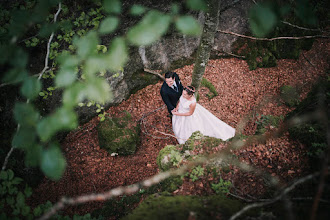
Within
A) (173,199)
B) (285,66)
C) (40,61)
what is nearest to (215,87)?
(285,66)

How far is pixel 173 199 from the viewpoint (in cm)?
203

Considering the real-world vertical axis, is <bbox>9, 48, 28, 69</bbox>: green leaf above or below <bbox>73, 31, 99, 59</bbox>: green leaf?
below

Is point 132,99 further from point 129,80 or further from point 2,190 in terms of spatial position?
point 2,190

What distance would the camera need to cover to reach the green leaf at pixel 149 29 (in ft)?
3.10

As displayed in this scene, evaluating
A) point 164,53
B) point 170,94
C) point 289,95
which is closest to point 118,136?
point 170,94

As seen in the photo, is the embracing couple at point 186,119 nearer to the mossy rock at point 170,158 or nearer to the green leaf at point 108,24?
the mossy rock at point 170,158

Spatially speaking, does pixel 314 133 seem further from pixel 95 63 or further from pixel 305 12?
pixel 95 63

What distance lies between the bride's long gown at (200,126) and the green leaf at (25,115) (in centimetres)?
370

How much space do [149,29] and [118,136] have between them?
4.17 m

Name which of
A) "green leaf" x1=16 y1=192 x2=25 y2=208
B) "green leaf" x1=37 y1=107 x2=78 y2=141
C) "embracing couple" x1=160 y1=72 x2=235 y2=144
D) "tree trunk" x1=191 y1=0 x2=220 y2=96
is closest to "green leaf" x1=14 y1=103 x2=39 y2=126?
"green leaf" x1=37 y1=107 x2=78 y2=141

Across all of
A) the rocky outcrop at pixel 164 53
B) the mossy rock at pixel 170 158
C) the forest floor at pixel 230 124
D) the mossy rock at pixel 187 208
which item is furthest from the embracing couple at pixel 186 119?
the mossy rock at pixel 187 208

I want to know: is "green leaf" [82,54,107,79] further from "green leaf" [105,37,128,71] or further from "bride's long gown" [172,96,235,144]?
"bride's long gown" [172,96,235,144]

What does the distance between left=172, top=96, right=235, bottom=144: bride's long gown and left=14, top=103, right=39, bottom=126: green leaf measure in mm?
3700

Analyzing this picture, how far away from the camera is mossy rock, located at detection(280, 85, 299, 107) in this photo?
5.22 metres
